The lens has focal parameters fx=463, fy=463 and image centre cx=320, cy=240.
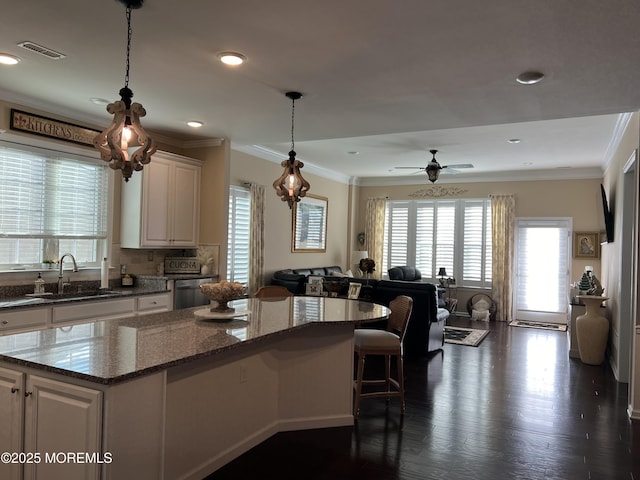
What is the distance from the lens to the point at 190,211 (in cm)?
599

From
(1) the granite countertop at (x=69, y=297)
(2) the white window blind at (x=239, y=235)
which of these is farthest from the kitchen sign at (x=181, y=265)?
(2) the white window blind at (x=239, y=235)

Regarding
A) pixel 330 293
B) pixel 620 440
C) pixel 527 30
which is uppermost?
pixel 527 30

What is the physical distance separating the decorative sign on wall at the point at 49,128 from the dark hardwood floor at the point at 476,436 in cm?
364

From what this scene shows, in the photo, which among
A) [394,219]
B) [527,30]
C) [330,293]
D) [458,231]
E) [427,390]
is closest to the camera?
[527,30]

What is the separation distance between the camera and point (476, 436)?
3.61m

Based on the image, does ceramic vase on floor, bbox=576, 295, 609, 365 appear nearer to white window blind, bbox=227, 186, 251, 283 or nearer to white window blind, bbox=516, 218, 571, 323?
white window blind, bbox=516, 218, 571, 323

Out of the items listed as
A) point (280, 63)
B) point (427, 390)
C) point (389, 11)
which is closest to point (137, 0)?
point (280, 63)

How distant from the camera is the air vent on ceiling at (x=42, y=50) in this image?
3.20 metres

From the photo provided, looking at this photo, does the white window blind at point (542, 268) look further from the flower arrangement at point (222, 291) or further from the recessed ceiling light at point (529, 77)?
the flower arrangement at point (222, 291)

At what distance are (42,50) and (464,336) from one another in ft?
22.4

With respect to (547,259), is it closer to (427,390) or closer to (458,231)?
(458,231)

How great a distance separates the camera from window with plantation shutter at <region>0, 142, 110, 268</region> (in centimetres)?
438

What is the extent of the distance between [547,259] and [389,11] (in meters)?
7.96

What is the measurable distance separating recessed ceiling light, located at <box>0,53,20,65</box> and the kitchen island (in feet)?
6.99
